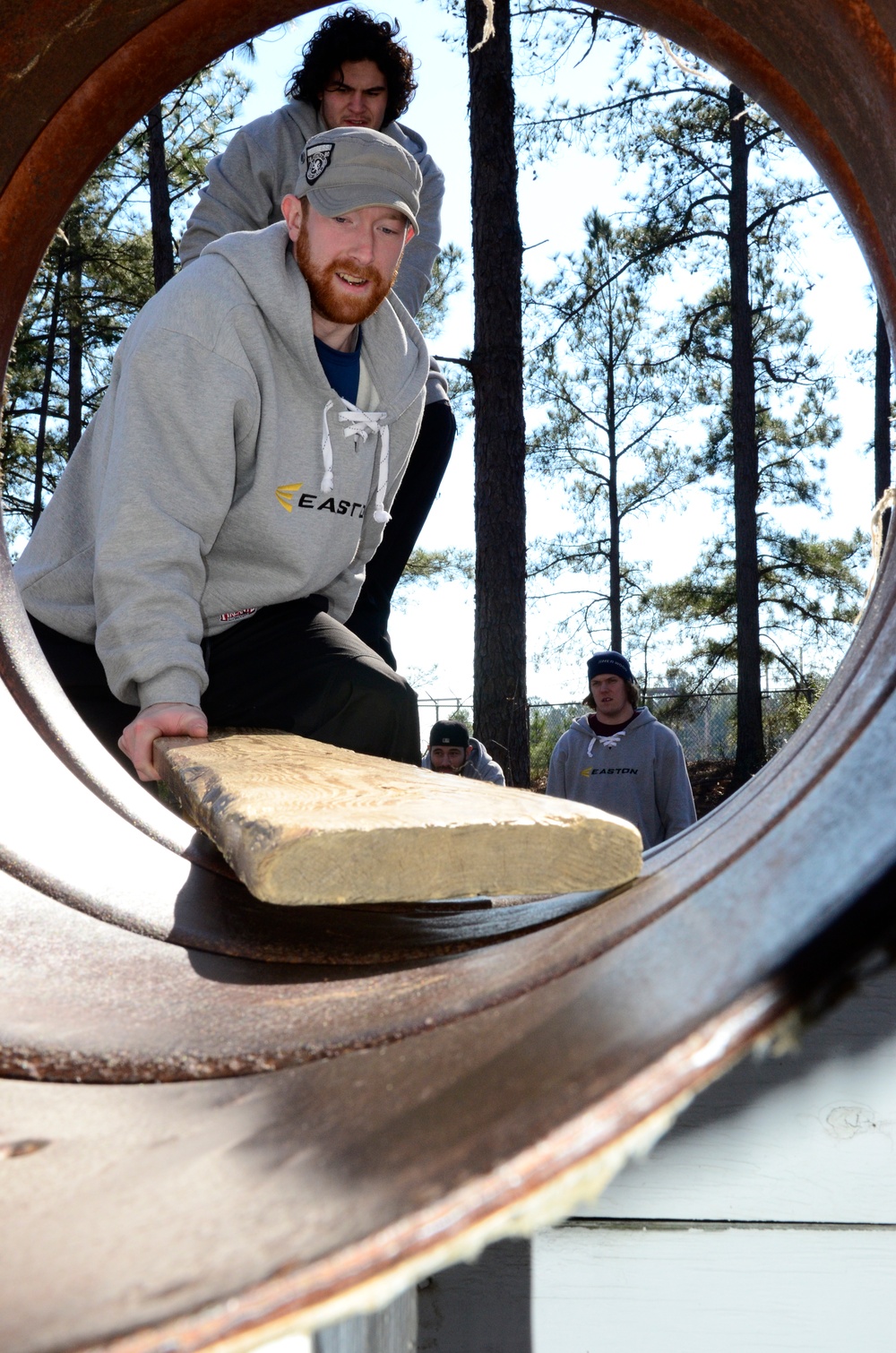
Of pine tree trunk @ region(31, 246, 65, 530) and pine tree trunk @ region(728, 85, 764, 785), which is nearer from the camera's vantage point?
pine tree trunk @ region(728, 85, 764, 785)

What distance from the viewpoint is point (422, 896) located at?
3.32ft

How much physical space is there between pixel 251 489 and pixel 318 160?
71cm

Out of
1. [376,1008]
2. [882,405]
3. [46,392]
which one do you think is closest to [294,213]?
[376,1008]

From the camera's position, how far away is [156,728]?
6.22ft

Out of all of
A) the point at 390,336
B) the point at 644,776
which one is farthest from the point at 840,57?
the point at 644,776

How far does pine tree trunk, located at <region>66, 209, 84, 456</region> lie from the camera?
53.0ft

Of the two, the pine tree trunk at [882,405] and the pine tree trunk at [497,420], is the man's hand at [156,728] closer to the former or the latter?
the pine tree trunk at [497,420]

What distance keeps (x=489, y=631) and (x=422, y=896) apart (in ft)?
18.9

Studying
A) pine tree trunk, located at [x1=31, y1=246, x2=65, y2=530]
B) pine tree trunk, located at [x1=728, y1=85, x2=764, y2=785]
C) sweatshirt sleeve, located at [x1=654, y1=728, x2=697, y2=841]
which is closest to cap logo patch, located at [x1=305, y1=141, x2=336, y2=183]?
sweatshirt sleeve, located at [x1=654, y1=728, x2=697, y2=841]

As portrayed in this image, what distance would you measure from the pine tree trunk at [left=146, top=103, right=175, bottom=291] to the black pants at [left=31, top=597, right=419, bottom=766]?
30.0ft

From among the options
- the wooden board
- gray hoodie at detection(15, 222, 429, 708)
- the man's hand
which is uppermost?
gray hoodie at detection(15, 222, 429, 708)

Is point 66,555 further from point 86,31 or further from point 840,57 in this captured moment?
point 840,57

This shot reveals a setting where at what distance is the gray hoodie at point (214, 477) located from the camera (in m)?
2.02

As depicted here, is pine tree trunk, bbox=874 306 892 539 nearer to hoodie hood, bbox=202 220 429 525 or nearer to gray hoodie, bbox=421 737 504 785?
gray hoodie, bbox=421 737 504 785
